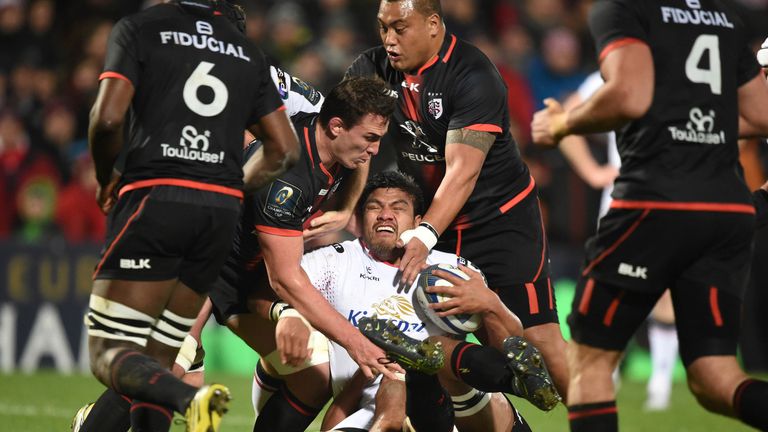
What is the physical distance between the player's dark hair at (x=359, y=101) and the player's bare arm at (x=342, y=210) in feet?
1.73

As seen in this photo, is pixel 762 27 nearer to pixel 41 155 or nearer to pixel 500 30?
pixel 500 30

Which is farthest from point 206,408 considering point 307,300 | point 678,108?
point 678,108

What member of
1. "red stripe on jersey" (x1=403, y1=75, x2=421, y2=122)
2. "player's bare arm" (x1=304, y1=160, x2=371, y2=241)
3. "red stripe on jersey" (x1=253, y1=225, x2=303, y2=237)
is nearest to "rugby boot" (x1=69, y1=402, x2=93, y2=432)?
"red stripe on jersey" (x1=253, y1=225, x2=303, y2=237)

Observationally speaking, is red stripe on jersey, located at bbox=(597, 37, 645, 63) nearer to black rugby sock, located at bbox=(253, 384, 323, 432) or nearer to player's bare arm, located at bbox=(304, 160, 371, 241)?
player's bare arm, located at bbox=(304, 160, 371, 241)

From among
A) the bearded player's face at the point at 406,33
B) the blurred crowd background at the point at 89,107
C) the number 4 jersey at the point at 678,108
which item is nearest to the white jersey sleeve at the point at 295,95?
the bearded player's face at the point at 406,33

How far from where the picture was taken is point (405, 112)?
623 centimetres

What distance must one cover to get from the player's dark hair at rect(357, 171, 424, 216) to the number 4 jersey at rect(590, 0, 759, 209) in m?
1.70

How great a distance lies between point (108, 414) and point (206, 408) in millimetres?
1351

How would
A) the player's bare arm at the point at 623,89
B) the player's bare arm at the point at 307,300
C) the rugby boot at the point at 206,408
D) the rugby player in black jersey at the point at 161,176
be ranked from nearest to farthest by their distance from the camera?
the rugby boot at the point at 206,408, the player's bare arm at the point at 623,89, the rugby player in black jersey at the point at 161,176, the player's bare arm at the point at 307,300

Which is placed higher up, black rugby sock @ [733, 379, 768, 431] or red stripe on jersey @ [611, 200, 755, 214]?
red stripe on jersey @ [611, 200, 755, 214]

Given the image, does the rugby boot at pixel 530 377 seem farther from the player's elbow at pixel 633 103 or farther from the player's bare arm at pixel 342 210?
the player's bare arm at pixel 342 210

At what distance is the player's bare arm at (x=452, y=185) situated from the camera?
557 cm

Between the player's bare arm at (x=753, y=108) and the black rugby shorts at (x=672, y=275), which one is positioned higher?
the player's bare arm at (x=753, y=108)

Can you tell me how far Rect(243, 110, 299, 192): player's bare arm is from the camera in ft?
17.0
